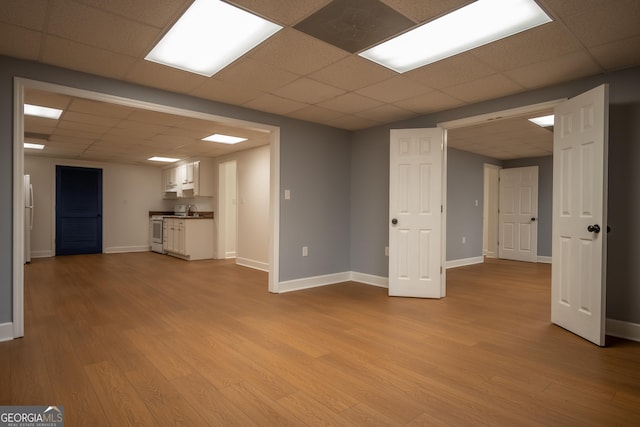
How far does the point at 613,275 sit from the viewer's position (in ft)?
10.0

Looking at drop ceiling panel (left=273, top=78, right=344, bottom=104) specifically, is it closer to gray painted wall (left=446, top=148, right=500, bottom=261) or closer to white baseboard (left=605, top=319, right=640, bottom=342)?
white baseboard (left=605, top=319, right=640, bottom=342)

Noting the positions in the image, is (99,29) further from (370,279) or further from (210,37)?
(370,279)

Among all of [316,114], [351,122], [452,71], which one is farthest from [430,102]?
[316,114]

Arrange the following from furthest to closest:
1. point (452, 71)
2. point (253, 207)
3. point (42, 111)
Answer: point (253, 207) < point (42, 111) < point (452, 71)

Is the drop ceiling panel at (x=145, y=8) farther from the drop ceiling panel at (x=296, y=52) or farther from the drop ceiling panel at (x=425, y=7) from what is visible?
the drop ceiling panel at (x=425, y=7)

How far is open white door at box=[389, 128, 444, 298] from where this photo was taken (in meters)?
4.23

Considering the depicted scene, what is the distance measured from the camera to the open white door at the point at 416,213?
13.9ft

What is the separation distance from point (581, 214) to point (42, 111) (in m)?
5.83

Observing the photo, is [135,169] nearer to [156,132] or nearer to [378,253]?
[156,132]

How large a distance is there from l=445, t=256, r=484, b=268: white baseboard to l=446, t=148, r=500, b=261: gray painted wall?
0.19ft

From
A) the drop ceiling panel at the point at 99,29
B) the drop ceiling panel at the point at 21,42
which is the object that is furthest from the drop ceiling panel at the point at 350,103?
the drop ceiling panel at the point at 21,42

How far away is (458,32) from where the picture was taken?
2500mm

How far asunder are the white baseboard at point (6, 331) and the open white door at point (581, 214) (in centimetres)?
457

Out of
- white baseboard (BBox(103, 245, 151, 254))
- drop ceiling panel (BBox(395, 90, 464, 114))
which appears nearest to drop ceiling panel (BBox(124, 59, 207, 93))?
drop ceiling panel (BBox(395, 90, 464, 114))
